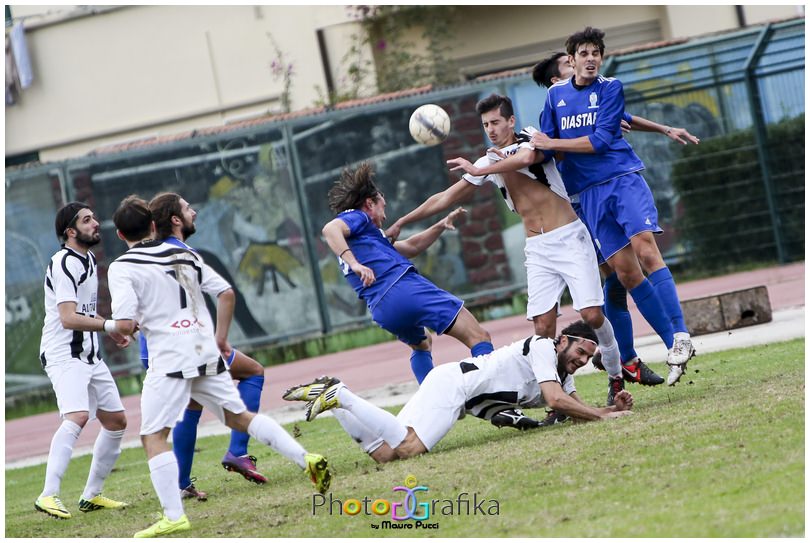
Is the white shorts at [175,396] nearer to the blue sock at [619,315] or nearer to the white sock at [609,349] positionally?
the white sock at [609,349]

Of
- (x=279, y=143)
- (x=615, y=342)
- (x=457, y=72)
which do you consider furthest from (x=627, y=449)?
(x=457, y=72)

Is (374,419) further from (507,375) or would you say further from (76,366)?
(76,366)

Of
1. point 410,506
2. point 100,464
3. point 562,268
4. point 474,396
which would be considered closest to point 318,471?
point 410,506

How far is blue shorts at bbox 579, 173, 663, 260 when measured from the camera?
26.6 feet

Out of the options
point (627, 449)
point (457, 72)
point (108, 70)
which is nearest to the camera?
point (627, 449)

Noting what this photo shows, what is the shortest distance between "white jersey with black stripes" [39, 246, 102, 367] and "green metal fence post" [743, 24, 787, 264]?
11869 mm

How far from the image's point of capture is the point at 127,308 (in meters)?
6.49

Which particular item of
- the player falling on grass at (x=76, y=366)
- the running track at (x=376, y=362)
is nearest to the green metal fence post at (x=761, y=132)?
the running track at (x=376, y=362)

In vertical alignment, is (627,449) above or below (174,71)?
below

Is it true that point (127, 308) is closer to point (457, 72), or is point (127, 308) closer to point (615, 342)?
point (615, 342)

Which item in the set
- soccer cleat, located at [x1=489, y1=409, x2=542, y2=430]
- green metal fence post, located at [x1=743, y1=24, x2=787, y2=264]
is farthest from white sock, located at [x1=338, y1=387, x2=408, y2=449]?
green metal fence post, located at [x1=743, y1=24, x2=787, y2=264]

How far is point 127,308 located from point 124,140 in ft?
61.2

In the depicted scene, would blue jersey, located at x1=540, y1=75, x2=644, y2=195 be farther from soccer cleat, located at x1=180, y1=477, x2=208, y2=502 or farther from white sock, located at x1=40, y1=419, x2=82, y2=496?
white sock, located at x1=40, y1=419, x2=82, y2=496

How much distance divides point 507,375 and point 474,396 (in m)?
0.25
